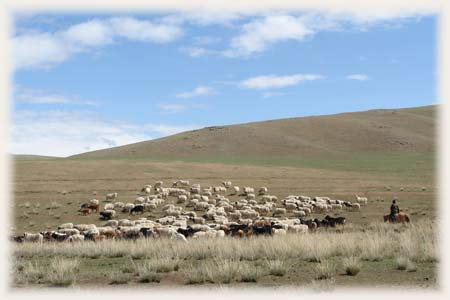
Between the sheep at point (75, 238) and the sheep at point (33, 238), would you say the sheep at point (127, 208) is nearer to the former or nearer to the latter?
the sheep at point (33, 238)

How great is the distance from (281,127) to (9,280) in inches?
3752

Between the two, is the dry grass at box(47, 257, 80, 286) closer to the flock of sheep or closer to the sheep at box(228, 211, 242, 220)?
the flock of sheep

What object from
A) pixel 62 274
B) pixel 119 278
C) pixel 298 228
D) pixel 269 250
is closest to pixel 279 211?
pixel 298 228

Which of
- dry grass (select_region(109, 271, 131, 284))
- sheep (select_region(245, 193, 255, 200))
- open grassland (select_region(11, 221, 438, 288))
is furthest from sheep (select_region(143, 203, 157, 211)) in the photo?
dry grass (select_region(109, 271, 131, 284))

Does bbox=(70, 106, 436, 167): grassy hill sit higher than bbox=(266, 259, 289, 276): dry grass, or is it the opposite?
bbox=(70, 106, 436, 167): grassy hill

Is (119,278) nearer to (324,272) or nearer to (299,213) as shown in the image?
(324,272)

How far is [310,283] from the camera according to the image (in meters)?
9.40

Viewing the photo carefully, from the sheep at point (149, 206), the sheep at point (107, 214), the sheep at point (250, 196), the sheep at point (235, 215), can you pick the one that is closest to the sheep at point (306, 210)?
the sheep at point (235, 215)

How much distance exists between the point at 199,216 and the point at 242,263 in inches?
630

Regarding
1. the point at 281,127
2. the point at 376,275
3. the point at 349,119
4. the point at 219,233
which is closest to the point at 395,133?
the point at 349,119

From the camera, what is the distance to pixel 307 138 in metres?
94.6

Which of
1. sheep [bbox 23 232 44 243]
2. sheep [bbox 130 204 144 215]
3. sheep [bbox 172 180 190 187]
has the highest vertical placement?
sheep [bbox 172 180 190 187]

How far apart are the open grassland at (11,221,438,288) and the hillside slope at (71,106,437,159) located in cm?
7085

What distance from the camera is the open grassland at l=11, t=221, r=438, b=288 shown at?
383 inches
